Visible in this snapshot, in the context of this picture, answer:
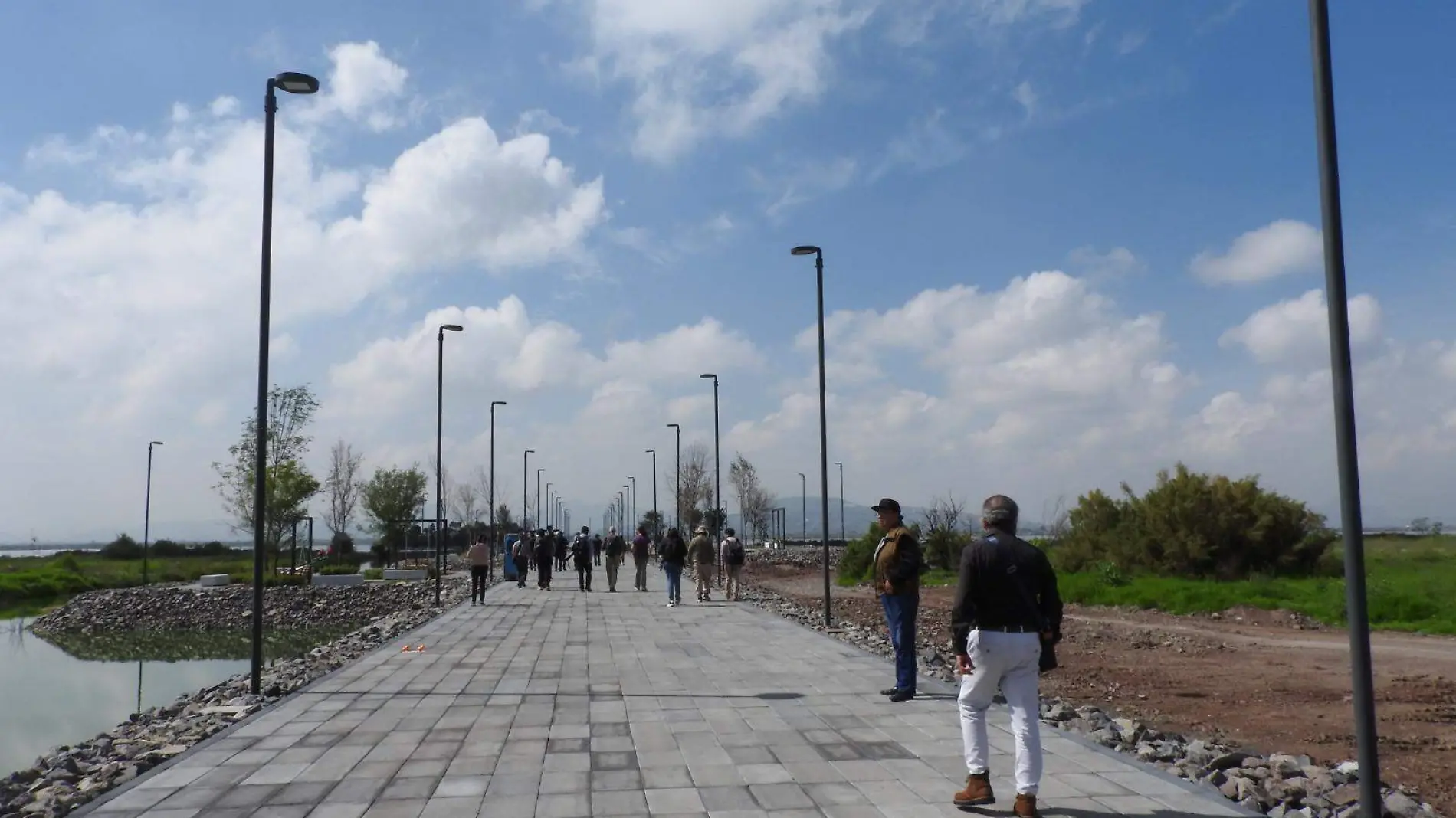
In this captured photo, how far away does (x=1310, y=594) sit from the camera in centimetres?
2541

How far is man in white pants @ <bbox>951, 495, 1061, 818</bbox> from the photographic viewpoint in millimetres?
5758

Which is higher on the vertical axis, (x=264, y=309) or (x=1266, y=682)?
(x=264, y=309)

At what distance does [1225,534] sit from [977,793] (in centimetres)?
3018

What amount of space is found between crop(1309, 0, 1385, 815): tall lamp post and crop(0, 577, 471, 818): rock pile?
22.9 ft

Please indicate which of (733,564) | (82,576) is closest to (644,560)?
(733,564)

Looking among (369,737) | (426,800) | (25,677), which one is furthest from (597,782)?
(25,677)

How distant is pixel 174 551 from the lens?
7838 cm

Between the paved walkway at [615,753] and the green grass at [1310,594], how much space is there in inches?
555

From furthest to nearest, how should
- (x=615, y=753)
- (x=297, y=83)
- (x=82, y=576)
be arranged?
(x=82, y=576)
(x=297, y=83)
(x=615, y=753)

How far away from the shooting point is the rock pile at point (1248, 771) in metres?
6.55

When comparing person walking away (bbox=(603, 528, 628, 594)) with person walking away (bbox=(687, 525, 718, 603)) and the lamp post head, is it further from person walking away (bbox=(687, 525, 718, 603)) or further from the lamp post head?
the lamp post head

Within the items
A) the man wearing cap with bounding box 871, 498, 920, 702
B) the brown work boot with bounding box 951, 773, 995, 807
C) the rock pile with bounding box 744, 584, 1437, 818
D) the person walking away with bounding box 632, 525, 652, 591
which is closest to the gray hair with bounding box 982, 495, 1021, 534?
the brown work boot with bounding box 951, 773, 995, 807

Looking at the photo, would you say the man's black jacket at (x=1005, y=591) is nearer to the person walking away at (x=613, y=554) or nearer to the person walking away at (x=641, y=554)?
the person walking away at (x=641, y=554)

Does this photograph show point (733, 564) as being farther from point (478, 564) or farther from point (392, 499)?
point (392, 499)
